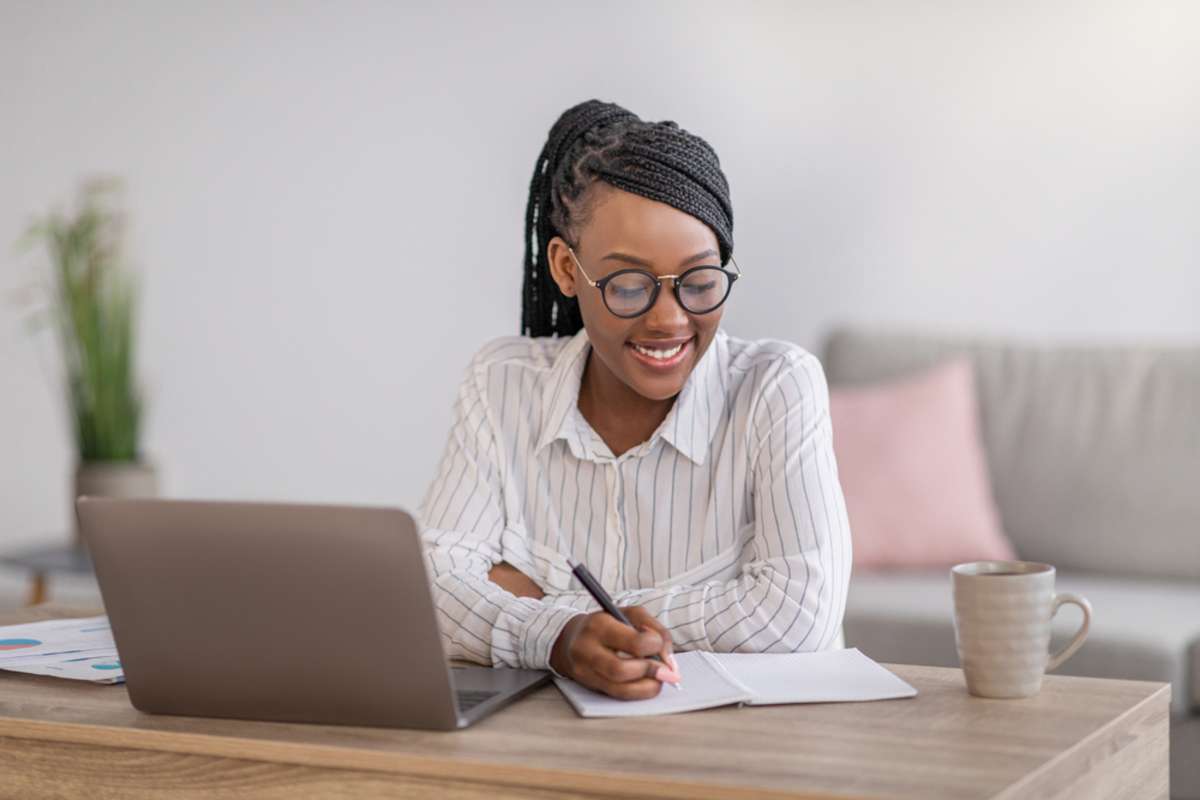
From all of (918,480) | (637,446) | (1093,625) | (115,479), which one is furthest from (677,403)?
Result: (115,479)

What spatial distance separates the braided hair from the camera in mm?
1695

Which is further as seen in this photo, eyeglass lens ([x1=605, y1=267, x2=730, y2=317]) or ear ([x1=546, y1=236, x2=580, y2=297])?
ear ([x1=546, y1=236, x2=580, y2=297])

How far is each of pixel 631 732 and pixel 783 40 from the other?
9.45ft

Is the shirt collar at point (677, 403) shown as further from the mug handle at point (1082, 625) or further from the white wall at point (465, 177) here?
the white wall at point (465, 177)

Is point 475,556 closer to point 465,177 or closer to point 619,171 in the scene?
point 619,171

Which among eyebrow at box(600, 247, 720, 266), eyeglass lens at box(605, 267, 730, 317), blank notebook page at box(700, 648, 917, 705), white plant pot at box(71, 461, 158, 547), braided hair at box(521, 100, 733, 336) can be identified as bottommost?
white plant pot at box(71, 461, 158, 547)

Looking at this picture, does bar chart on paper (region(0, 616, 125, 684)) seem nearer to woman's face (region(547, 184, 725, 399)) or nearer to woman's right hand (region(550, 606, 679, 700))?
woman's right hand (region(550, 606, 679, 700))

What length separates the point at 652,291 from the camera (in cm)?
166

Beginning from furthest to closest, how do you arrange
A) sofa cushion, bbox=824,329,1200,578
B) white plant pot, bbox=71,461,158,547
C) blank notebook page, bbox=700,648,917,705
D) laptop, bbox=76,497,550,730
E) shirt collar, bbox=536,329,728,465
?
white plant pot, bbox=71,461,158,547
sofa cushion, bbox=824,329,1200,578
shirt collar, bbox=536,329,728,465
blank notebook page, bbox=700,648,917,705
laptop, bbox=76,497,550,730

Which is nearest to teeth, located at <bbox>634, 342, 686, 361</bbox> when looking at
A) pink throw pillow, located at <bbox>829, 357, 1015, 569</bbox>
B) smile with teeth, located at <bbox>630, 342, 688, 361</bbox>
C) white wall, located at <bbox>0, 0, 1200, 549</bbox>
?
smile with teeth, located at <bbox>630, 342, 688, 361</bbox>

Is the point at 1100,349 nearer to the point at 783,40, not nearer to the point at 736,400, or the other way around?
the point at 783,40

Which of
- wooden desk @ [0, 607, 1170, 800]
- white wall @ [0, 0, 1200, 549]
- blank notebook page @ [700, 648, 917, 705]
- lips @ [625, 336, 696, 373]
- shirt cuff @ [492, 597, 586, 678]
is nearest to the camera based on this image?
wooden desk @ [0, 607, 1170, 800]

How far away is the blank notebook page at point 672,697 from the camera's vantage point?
127 cm

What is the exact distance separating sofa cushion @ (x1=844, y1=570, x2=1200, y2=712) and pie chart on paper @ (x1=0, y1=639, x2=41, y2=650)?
5.39 ft
